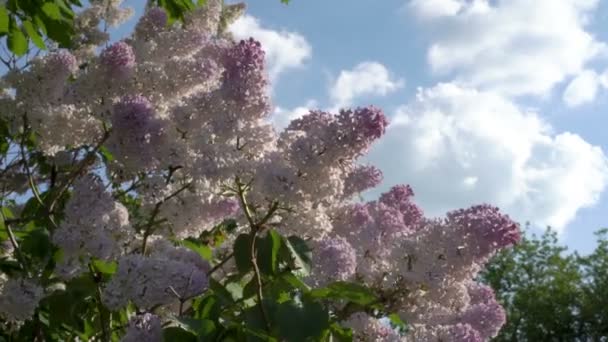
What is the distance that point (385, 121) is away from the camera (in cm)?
296

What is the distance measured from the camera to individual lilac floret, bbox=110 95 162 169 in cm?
309

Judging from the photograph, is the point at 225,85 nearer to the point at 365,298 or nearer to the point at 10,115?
the point at 365,298

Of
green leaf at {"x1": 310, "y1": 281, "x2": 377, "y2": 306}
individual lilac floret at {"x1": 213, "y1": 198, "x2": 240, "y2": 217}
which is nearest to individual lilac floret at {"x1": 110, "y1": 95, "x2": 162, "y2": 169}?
individual lilac floret at {"x1": 213, "y1": 198, "x2": 240, "y2": 217}

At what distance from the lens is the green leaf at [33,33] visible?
11.7ft

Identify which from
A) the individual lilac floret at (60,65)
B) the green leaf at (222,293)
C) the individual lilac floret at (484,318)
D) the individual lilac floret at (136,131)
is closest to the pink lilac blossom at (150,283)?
the green leaf at (222,293)

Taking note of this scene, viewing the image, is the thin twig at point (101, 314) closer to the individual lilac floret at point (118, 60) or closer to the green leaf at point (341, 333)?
the green leaf at point (341, 333)

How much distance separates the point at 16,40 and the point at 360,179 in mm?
1790

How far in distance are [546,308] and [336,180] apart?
32396mm

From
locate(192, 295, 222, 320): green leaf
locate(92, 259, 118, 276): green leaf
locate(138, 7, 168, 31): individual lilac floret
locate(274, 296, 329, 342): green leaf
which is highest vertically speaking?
locate(138, 7, 168, 31): individual lilac floret

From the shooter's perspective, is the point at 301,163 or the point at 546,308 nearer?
the point at 301,163

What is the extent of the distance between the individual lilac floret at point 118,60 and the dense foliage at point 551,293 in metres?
30.9

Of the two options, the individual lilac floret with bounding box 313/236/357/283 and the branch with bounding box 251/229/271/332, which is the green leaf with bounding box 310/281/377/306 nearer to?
the branch with bounding box 251/229/271/332

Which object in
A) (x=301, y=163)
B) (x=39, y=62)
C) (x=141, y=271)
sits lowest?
(x=141, y=271)

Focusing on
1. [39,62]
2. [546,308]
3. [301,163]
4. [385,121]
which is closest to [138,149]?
[301,163]
